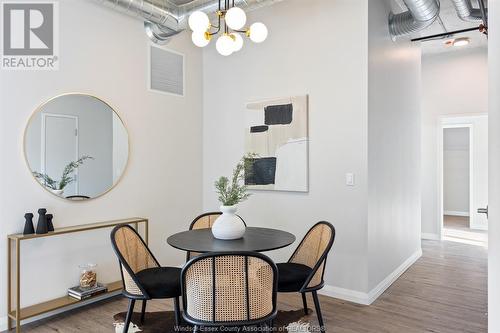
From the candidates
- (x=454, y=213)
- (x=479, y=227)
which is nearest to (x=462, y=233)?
(x=479, y=227)

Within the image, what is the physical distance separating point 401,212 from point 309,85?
192cm

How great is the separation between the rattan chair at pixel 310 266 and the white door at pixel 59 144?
6.62ft

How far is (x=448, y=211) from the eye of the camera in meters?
8.57

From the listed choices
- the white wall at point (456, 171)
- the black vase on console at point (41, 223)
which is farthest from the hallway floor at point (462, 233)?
the black vase on console at point (41, 223)

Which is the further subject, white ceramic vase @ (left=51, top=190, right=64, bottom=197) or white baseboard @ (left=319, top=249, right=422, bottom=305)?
white baseboard @ (left=319, top=249, right=422, bottom=305)

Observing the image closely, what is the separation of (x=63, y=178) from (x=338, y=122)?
255cm

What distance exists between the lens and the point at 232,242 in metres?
2.50

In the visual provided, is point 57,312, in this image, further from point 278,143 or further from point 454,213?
point 454,213

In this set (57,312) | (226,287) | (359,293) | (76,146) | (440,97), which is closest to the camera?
(226,287)

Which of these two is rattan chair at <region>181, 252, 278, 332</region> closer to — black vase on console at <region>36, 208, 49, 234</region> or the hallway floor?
black vase on console at <region>36, 208, 49, 234</region>

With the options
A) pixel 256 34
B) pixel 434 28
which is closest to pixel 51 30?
pixel 256 34

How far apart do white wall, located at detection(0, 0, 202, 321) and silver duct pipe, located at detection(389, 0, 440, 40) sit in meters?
2.27

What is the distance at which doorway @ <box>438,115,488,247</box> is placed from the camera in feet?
20.3

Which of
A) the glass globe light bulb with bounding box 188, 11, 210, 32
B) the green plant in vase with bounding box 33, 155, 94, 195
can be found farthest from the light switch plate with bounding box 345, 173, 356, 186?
the green plant in vase with bounding box 33, 155, 94, 195
